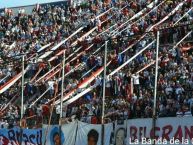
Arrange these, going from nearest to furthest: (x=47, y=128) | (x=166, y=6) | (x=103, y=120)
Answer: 1. (x=103, y=120)
2. (x=47, y=128)
3. (x=166, y=6)

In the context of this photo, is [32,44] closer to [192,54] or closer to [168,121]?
[192,54]

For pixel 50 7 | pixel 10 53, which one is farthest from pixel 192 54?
pixel 50 7

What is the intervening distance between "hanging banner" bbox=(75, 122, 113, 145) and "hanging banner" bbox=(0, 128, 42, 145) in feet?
5.22

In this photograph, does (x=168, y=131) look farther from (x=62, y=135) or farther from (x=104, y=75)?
(x=62, y=135)

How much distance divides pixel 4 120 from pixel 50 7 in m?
23.4

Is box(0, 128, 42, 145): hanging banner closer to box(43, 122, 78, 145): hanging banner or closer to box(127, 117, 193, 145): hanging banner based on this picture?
box(43, 122, 78, 145): hanging banner

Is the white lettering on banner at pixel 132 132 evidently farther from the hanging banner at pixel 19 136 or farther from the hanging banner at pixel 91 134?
the hanging banner at pixel 19 136

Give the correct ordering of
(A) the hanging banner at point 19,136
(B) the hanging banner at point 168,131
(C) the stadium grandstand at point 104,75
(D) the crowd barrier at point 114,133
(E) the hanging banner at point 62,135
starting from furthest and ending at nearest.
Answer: (A) the hanging banner at point 19,136 → (E) the hanging banner at point 62,135 → (C) the stadium grandstand at point 104,75 → (D) the crowd barrier at point 114,133 → (B) the hanging banner at point 168,131

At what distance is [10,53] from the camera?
35938 millimetres

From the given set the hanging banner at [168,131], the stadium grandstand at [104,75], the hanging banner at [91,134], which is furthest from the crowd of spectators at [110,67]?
the hanging banner at [168,131]

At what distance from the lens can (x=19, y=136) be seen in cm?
1778

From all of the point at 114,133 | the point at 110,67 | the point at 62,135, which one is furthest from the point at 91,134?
the point at 110,67

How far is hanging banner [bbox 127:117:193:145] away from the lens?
45.1 ft

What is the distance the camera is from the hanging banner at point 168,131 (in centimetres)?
1374
